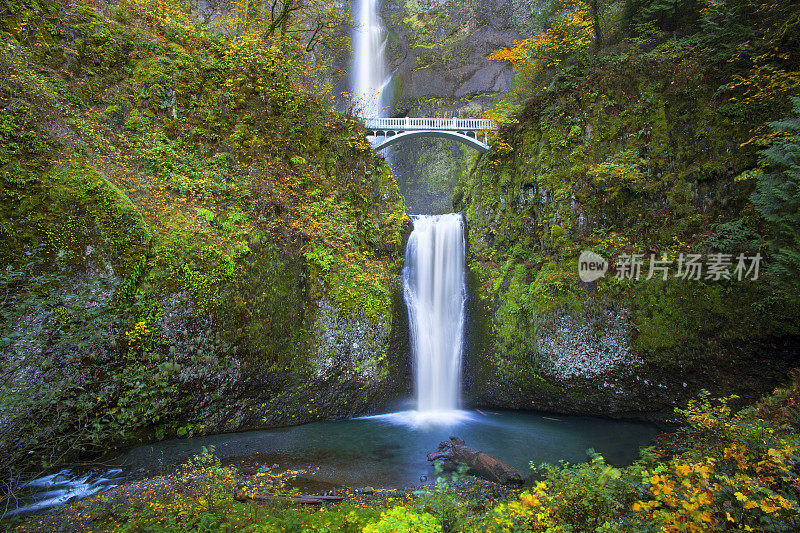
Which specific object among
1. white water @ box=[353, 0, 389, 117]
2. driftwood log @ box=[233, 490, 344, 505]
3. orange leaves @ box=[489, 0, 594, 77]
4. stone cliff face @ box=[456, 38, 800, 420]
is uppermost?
white water @ box=[353, 0, 389, 117]

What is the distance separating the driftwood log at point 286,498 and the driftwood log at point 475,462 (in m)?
2.50

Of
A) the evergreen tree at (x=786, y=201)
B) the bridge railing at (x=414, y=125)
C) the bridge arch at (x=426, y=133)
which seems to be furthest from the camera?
the bridge arch at (x=426, y=133)

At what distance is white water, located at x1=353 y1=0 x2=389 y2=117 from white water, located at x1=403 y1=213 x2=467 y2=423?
44.9ft

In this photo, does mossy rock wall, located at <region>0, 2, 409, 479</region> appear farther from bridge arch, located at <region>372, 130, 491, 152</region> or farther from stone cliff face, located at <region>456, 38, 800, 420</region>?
bridge arch, located at <region>372, 130, 491, 152</region>

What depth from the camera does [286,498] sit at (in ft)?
14.2

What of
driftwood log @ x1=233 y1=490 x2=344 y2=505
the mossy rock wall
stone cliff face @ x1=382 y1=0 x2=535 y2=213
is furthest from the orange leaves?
driftwood log @ x1=233 y1=490 x2=344 y2=505

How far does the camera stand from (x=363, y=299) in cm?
859

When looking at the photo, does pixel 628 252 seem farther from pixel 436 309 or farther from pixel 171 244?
pixel 171 244

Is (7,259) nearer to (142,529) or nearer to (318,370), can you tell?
(142,529)

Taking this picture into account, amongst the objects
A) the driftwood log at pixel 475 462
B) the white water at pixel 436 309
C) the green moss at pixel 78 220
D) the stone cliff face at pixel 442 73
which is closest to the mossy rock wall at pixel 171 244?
the green moss at pixel 78 220

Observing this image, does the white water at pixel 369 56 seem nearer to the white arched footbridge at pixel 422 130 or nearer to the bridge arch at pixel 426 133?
the white arched footbridge at pixel 422 130

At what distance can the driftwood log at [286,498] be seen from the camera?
424 cm

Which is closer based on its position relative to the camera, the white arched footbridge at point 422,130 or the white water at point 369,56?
the white arched footbridge at point 422,130

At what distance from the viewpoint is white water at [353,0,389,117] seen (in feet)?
74.0
